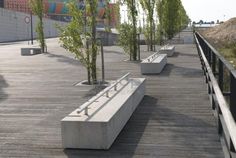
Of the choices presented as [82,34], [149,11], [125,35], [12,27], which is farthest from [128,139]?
[12,27]

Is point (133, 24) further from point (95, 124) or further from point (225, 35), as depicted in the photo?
point (225, 35)

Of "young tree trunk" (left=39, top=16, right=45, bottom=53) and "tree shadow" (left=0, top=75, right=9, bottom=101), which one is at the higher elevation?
"young tree trunk" (left=39, top=16, right=45, bottom=53)

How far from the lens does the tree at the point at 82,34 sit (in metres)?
→ 13.1

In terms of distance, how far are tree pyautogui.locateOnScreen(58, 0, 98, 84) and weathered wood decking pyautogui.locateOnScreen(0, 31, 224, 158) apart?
76cm

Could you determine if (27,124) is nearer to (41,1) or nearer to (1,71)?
(1,71)

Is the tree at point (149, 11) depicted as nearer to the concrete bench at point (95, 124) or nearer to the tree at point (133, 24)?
the tree at point (133, 24)

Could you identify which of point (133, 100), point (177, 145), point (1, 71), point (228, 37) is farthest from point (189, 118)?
point (228, 37)

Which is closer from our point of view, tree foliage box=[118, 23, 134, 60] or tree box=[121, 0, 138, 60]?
tree foliage box=[118, 23, 134, 60]

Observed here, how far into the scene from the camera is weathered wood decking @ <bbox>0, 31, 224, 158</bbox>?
668cm

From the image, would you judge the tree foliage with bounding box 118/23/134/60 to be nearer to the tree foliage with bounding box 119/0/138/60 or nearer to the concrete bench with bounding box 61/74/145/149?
the tree foliage with bounding box 119/0/138/60

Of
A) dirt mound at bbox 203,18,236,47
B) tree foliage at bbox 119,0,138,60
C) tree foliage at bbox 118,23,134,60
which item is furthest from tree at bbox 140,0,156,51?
dirt mound at bbox 203,18,236,47

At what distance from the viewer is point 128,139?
731 cm

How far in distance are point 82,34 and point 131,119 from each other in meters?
5.21

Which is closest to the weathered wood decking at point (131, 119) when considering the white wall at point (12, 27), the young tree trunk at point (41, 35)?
the young tree trunk at point (41, 35)
